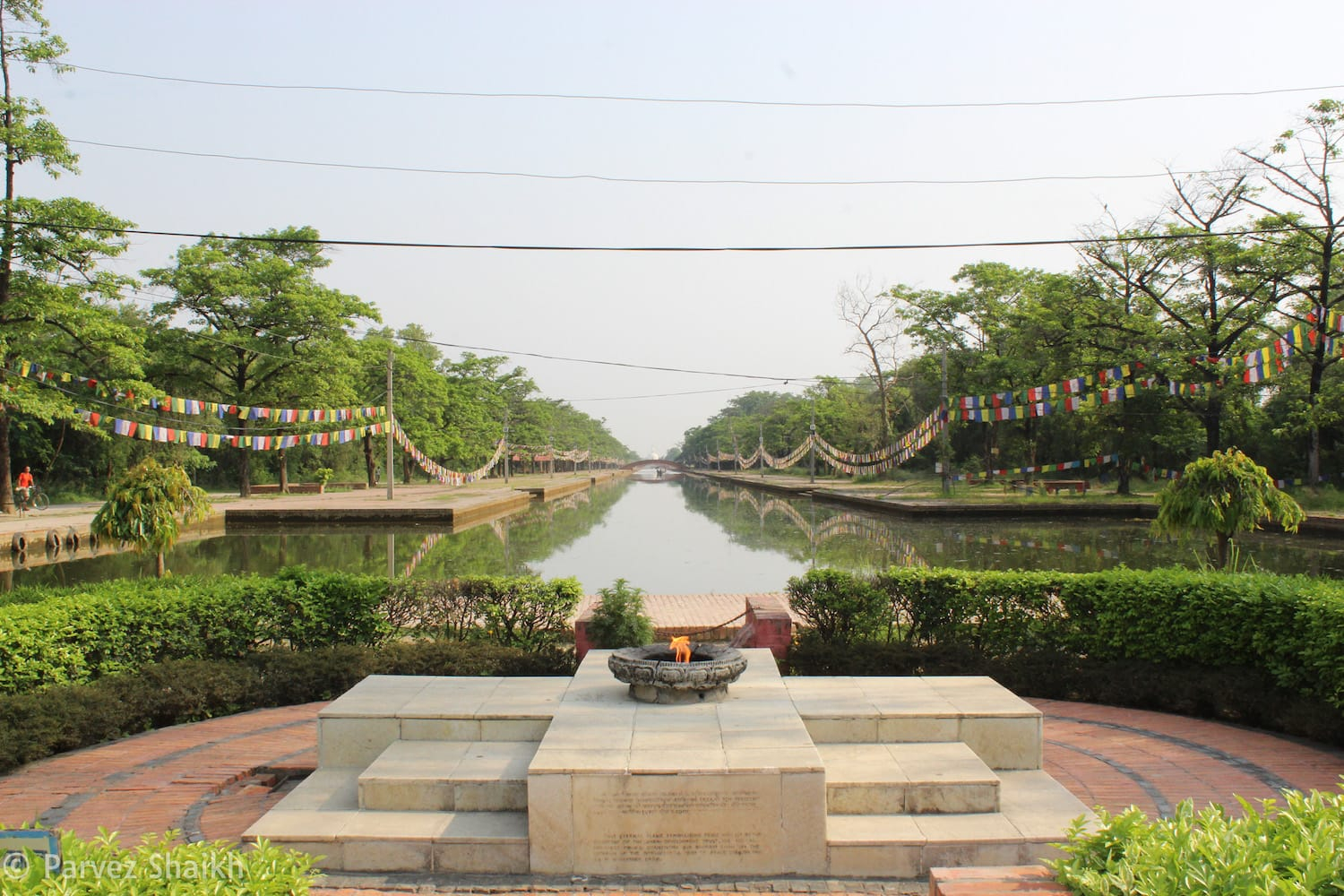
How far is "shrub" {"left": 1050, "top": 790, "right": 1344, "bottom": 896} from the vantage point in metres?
2.45

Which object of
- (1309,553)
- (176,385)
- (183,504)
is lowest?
(1309,553)

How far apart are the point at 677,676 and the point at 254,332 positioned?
32.8 metres

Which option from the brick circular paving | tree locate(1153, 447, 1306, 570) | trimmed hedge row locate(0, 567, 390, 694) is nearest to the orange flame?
the brick circular paving

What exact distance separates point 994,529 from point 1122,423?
1050 cm

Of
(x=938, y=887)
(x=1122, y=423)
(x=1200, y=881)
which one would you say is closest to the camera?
(x=1200, y=881)

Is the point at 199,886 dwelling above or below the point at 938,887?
above

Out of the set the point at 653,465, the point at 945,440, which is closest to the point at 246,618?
the point at 945,440

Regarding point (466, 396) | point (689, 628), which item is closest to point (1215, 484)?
point (689, 628)

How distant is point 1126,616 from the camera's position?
712cm

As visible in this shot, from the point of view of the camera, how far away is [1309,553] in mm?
17766

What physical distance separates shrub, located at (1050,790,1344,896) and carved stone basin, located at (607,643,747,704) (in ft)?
8.36

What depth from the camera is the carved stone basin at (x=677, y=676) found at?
17.6ft

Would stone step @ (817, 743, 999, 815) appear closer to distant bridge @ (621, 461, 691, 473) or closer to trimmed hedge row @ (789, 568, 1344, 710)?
trimmed hedge row @ (789, 568, 1344, 710)

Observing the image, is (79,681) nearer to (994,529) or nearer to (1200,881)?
(1200,881)
